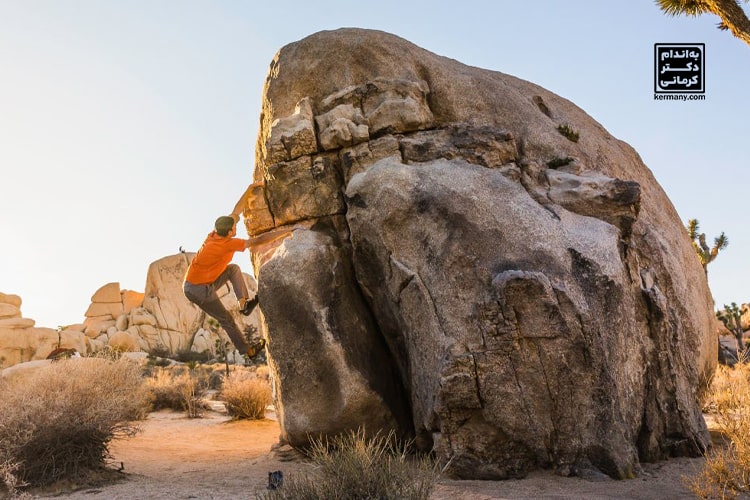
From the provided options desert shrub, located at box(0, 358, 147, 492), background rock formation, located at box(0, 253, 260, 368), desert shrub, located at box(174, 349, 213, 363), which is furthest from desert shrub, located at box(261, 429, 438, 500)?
desert shrub, located at box(174, 349, 213, 363)

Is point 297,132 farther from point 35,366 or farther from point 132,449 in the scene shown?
point 35,366

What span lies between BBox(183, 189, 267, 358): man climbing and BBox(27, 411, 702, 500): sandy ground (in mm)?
1757

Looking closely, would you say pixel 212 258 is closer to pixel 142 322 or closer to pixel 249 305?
pixel 249 305

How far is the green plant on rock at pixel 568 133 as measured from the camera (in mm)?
9766

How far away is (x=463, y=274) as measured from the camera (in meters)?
7.34

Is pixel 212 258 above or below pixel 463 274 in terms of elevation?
above

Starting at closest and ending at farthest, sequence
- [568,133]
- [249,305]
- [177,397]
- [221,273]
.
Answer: [249,305]
[221,273]
[568,133]
[177,397]

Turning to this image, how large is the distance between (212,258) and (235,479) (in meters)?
3.18

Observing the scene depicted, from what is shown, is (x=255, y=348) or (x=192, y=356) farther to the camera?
(x=192, y=356)

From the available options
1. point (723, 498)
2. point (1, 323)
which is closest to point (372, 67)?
point (723, 498)

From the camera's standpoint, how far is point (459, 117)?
364 inches

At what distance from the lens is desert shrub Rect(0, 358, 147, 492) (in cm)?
741

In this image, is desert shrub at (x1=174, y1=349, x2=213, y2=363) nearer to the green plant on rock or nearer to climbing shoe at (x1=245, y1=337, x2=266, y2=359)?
climbing shoe at (x1=245, y1=337, x2=266, y2=359)

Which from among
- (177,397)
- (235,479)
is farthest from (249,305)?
(177,397)
